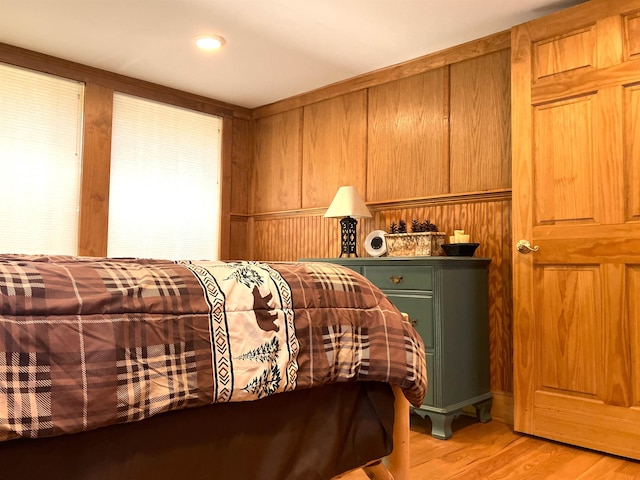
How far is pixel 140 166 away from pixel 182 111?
0.58 metres

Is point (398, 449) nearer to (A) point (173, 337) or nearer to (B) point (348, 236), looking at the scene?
(A) point (173, 337)

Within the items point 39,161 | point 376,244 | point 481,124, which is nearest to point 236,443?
point 376,244

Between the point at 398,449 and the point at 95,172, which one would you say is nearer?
the point at 398,449

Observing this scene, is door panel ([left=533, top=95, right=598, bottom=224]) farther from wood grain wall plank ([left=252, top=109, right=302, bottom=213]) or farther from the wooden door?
wood grain wall plank ([left=252, top=109, right=302, bottom=213])

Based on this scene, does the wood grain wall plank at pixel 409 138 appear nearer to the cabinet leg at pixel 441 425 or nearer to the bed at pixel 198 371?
the cabinet leg at pixel 441 425

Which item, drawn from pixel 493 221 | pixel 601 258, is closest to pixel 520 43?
pixel 493 221

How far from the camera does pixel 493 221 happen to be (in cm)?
297

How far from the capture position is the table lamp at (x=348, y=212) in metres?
3.38

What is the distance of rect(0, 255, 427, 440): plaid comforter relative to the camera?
954mm

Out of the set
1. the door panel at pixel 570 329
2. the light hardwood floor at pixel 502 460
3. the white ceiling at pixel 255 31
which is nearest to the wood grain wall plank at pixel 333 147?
the white ceiling at pixel 255 31

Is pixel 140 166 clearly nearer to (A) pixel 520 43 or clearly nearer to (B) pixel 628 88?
(A) pixel 520 43

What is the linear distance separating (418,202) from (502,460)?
1.62 metres

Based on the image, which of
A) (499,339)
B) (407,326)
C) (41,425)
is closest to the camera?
(41,425)

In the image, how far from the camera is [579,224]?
96.0 inches
